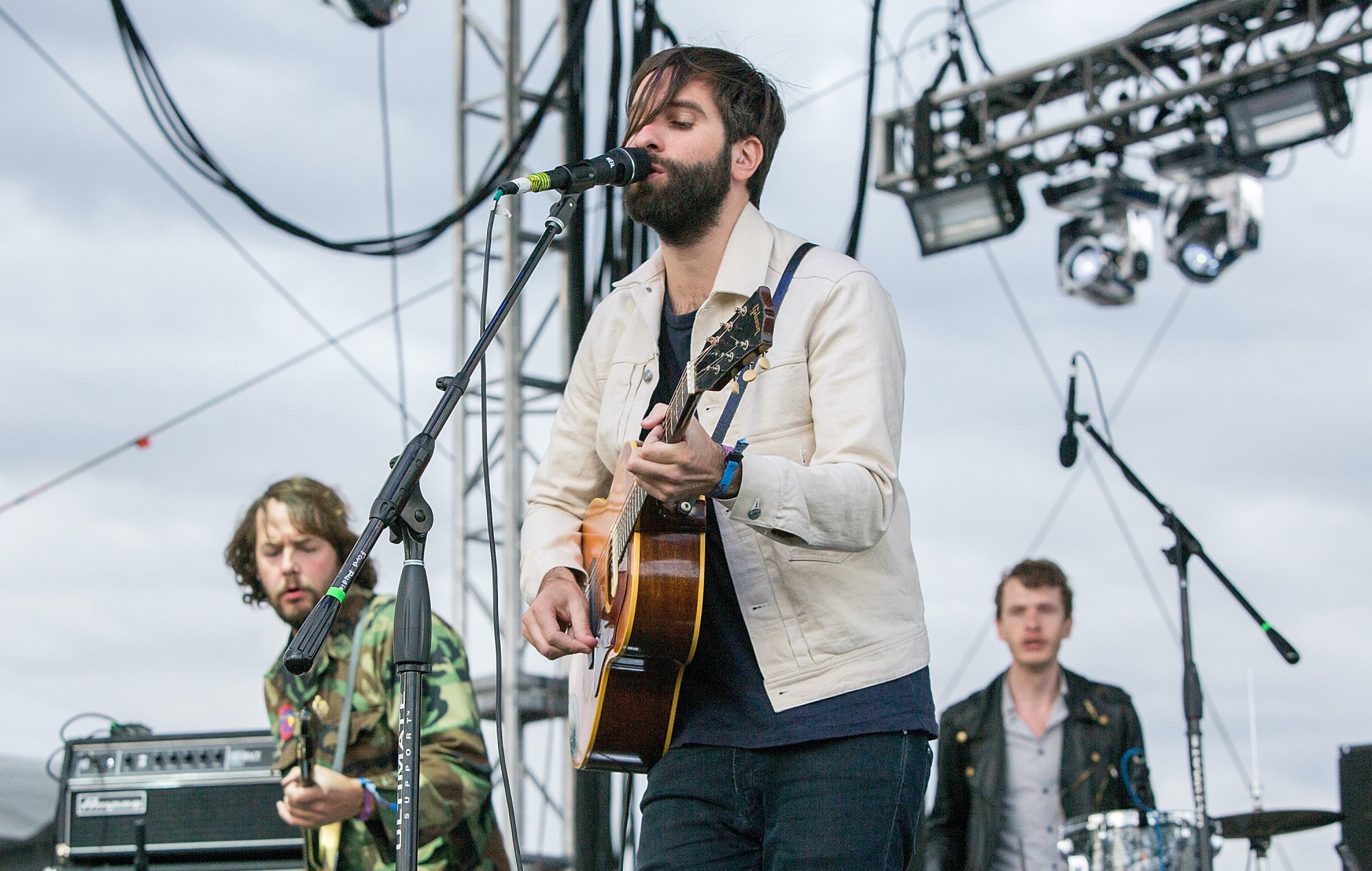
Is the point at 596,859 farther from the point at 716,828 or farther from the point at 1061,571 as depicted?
the point at 716,828

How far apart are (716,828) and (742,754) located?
0.12 metres

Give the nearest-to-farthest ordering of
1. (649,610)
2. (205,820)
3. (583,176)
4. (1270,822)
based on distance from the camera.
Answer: (649,610) → (583,176) → (205,820) → (1270,822)

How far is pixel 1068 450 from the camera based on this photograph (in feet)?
Answer: 14.5

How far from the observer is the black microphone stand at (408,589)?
2.08 metres

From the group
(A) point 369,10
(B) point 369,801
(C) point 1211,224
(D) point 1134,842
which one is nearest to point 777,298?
(B) point 369,801

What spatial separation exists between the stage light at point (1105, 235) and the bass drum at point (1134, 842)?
3.28 meters

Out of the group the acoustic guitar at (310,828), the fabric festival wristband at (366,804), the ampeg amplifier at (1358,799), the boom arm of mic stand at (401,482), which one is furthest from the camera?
the ampeg amplifier at (1358,799)

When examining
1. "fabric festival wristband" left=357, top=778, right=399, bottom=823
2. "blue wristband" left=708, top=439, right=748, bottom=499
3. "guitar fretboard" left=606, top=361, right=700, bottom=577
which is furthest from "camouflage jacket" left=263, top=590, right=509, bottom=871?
"blue wristband" left=708, top=439, right=748, bottom=499

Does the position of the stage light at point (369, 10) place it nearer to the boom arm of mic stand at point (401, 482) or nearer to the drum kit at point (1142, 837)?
the boom arm of mic stand at point (401, 482)

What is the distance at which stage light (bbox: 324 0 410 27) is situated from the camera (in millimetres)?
5057

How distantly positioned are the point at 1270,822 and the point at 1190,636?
86 cm

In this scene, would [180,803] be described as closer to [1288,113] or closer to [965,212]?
[965,212]

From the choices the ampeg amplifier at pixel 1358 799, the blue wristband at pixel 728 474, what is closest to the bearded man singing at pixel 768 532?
the blue wristband at pixel 728 474

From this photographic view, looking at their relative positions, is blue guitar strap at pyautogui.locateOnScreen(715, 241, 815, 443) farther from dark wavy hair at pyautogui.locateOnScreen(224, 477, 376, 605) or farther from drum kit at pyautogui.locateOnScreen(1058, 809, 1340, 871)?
drum kit at pyautogui.locateOnScreen(1058, 809, 1340, 871)
